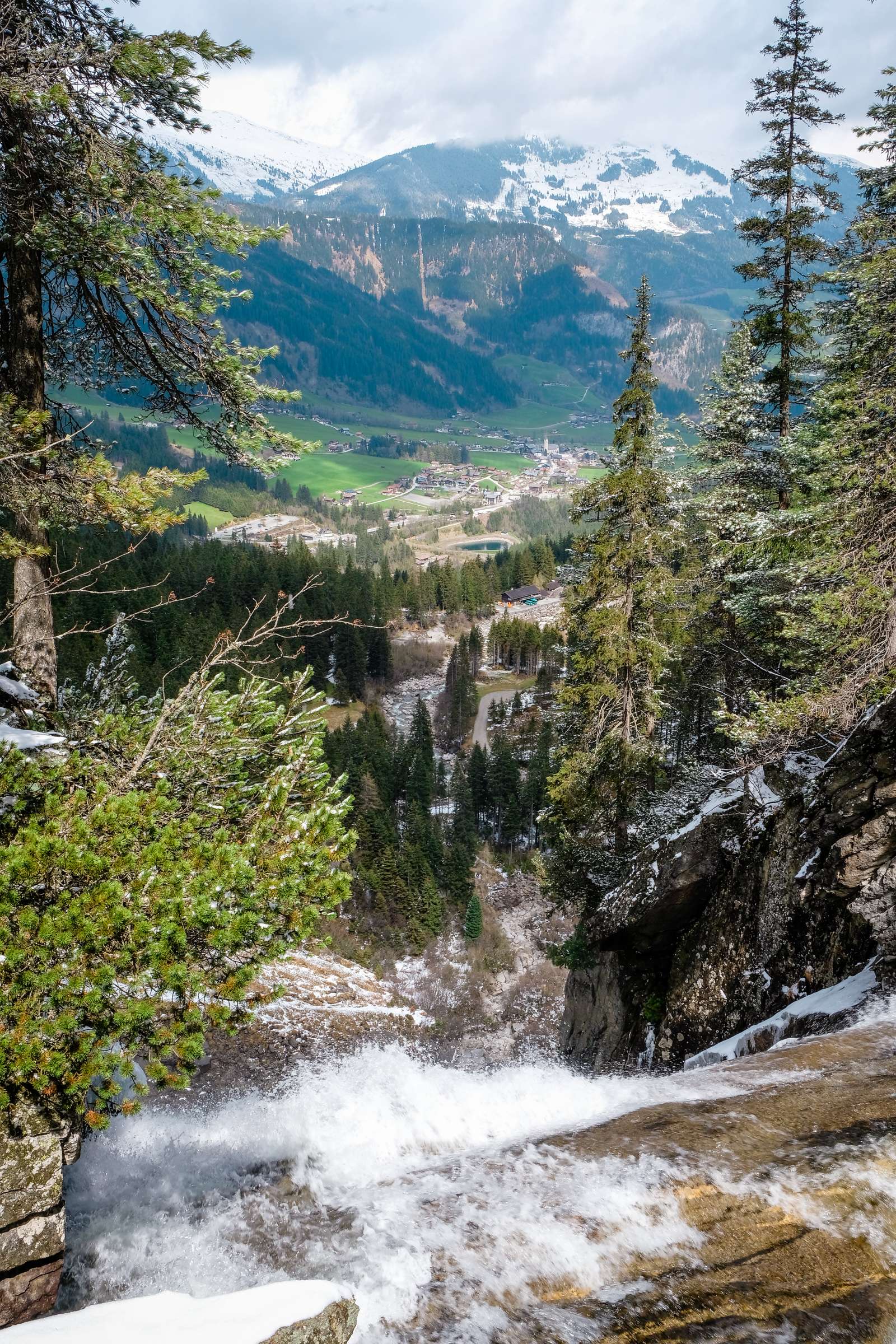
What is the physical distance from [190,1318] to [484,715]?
9275cm

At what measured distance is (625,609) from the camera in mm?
17297

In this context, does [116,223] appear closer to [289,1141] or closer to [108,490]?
[108,490]

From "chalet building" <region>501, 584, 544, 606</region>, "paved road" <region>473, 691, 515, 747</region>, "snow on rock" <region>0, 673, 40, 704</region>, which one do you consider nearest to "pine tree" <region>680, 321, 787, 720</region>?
"snow on rock" <region>0, 673, 40, 704</region>

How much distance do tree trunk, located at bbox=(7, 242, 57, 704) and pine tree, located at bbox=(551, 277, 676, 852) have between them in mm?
12383

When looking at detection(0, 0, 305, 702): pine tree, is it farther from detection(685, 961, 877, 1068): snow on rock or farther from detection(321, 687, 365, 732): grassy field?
detection(321, 687, 365, 732): grassy field

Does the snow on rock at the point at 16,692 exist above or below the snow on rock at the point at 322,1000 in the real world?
above

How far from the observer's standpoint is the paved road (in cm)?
9019

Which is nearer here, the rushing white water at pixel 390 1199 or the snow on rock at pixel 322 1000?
the rushing white water at pixel 390 1199

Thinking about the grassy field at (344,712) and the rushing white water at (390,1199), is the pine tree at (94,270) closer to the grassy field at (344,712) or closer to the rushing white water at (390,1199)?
the rushing white water at (390,1199)

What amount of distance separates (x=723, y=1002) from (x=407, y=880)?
41264 millimetres

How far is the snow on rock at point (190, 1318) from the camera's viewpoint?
4074 mm

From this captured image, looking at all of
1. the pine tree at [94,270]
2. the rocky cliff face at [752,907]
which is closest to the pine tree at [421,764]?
the rocky cliff face at [752,907]

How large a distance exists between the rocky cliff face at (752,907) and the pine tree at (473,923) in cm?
3509

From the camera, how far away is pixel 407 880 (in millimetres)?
51844
